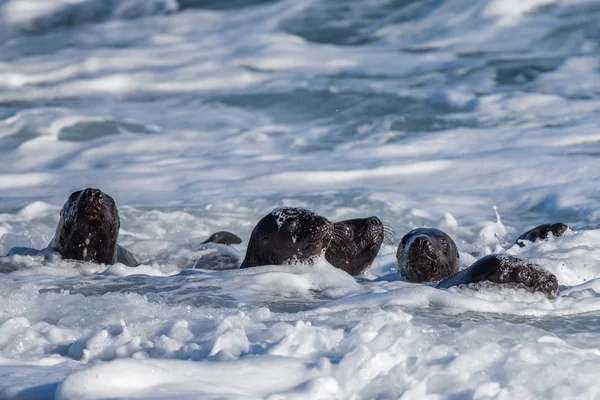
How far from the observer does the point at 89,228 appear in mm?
7629

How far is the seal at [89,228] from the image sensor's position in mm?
7625

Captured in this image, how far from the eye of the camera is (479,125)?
49.3ft

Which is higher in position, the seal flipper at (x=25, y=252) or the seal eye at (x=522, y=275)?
the seal flipper at (x=25, y=252)

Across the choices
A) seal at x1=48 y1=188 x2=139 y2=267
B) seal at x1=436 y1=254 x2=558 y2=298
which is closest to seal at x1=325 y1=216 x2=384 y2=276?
seal at x1=436 y1=254 x2=558 y2=298

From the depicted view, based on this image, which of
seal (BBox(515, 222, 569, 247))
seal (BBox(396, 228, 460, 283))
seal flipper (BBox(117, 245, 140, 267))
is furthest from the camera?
seal (BBox(515, 222, 569, 247))

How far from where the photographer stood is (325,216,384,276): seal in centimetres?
754

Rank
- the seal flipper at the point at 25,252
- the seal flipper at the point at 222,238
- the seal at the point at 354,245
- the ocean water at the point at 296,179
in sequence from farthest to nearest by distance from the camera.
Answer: the seal flipper at the point at 222,238, the seal flipper at the point at 25,252, the seal at the point at 354,245, the ocean water at the point at 296,179

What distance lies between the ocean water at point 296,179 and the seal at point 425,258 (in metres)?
0.44

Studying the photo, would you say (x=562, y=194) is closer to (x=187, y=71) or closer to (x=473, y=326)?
(x=473, y=326)

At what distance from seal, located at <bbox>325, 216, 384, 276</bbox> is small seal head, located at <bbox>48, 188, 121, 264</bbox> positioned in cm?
166

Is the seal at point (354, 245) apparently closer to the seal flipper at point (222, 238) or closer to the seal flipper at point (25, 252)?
the seal flipper at point (222, 238)

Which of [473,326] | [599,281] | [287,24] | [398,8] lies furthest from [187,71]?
[473,326]

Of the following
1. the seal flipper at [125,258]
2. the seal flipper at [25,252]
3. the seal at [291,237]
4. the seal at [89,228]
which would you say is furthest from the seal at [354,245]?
the seal flipper at [25,252]

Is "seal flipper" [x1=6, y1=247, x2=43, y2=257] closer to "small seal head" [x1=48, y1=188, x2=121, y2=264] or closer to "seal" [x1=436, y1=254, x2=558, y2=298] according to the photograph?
"small seal head" [x1=48, y1=188, x2=121, y2=264]
